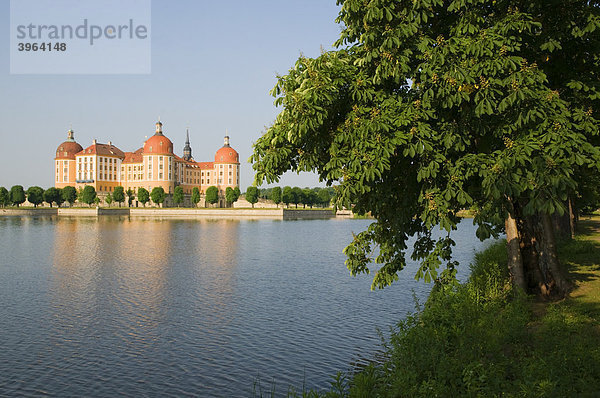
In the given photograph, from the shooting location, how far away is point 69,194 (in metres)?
166

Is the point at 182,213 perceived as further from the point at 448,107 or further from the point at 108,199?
the point at 448,107

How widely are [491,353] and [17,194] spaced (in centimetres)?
17391

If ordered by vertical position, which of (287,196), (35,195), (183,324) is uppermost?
(35,195)

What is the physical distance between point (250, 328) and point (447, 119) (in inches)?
451

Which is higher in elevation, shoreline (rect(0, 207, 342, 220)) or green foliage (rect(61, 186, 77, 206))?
green foliage (rect(61, 186, 77, 206))

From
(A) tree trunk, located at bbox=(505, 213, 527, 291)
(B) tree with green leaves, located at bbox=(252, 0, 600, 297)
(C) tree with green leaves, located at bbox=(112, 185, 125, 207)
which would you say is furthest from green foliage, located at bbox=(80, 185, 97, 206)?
(B) tree with green leaves, located at bbox=(252, 0, 600, 297)

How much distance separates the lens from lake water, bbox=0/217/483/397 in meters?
14.2

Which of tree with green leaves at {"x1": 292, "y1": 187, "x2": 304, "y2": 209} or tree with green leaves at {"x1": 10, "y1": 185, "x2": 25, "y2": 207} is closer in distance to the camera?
tree with green leaves at {"x1": 10, "y1": 185, "x2": 25, "y2": 207}

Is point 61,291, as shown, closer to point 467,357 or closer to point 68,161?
point 467,357

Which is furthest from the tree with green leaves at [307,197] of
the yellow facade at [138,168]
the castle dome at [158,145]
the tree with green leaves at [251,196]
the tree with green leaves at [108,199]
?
the tree with green leaves at [108,199]

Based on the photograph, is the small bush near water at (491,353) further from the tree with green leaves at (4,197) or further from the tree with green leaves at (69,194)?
the tree with green leaves at (69,194)

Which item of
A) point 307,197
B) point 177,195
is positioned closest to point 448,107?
point 307,197

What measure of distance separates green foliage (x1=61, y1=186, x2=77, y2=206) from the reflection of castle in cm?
947

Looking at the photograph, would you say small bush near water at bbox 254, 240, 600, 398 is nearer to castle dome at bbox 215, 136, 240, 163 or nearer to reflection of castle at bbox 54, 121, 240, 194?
reflection of castle at bbox 54, 121, 240, 194
